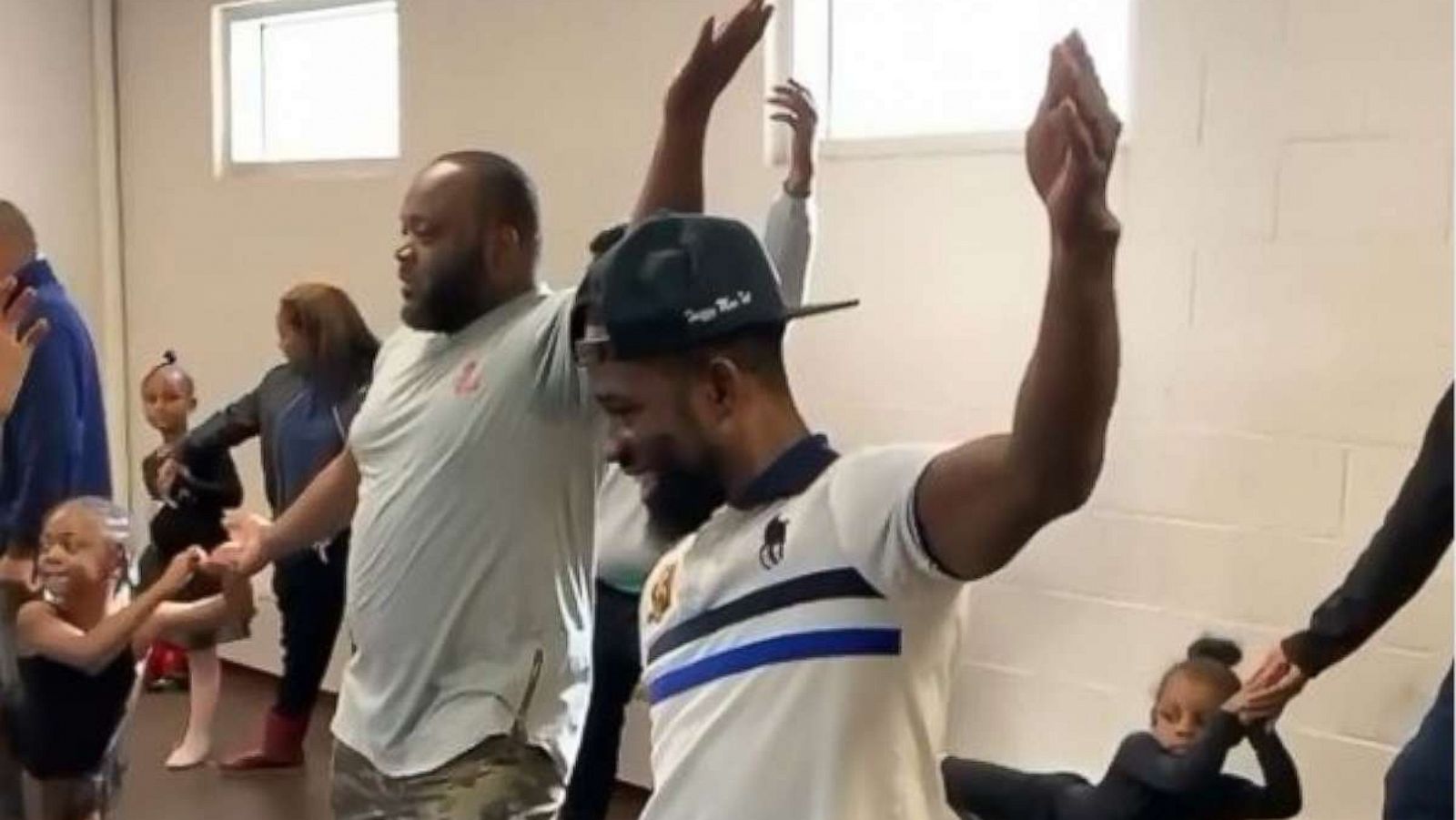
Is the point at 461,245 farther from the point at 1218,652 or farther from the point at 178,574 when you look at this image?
the point at 1218,652

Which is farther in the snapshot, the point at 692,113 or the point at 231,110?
the point at 231,110

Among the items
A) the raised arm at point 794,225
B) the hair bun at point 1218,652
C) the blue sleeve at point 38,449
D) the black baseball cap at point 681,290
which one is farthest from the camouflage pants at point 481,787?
the blue sleeve at point 38,449

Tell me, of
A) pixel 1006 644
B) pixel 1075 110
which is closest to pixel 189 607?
pixel 1006 644

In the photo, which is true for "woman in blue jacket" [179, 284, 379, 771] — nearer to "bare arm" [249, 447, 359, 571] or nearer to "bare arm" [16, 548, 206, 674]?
"bare arm" [16, 548, 206, 674]

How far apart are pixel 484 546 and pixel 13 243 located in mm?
1984

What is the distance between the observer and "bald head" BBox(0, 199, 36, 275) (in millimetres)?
3979

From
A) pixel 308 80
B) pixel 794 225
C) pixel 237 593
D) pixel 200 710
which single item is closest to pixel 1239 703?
pixel 794 225

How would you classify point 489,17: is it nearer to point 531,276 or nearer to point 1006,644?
point 1006,644

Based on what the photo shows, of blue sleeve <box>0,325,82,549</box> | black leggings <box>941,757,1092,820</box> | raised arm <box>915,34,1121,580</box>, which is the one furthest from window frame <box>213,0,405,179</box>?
raised arm <box>915,34,1121,580</box>

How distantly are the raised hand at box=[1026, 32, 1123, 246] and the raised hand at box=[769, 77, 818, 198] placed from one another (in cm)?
169

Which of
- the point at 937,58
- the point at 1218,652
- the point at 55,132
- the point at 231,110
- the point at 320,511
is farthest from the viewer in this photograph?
the point at 55,132

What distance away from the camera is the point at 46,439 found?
3801 mm

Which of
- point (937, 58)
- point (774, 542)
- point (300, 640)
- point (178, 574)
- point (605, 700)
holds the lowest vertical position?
point (300, 640)

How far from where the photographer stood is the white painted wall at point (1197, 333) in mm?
3160
